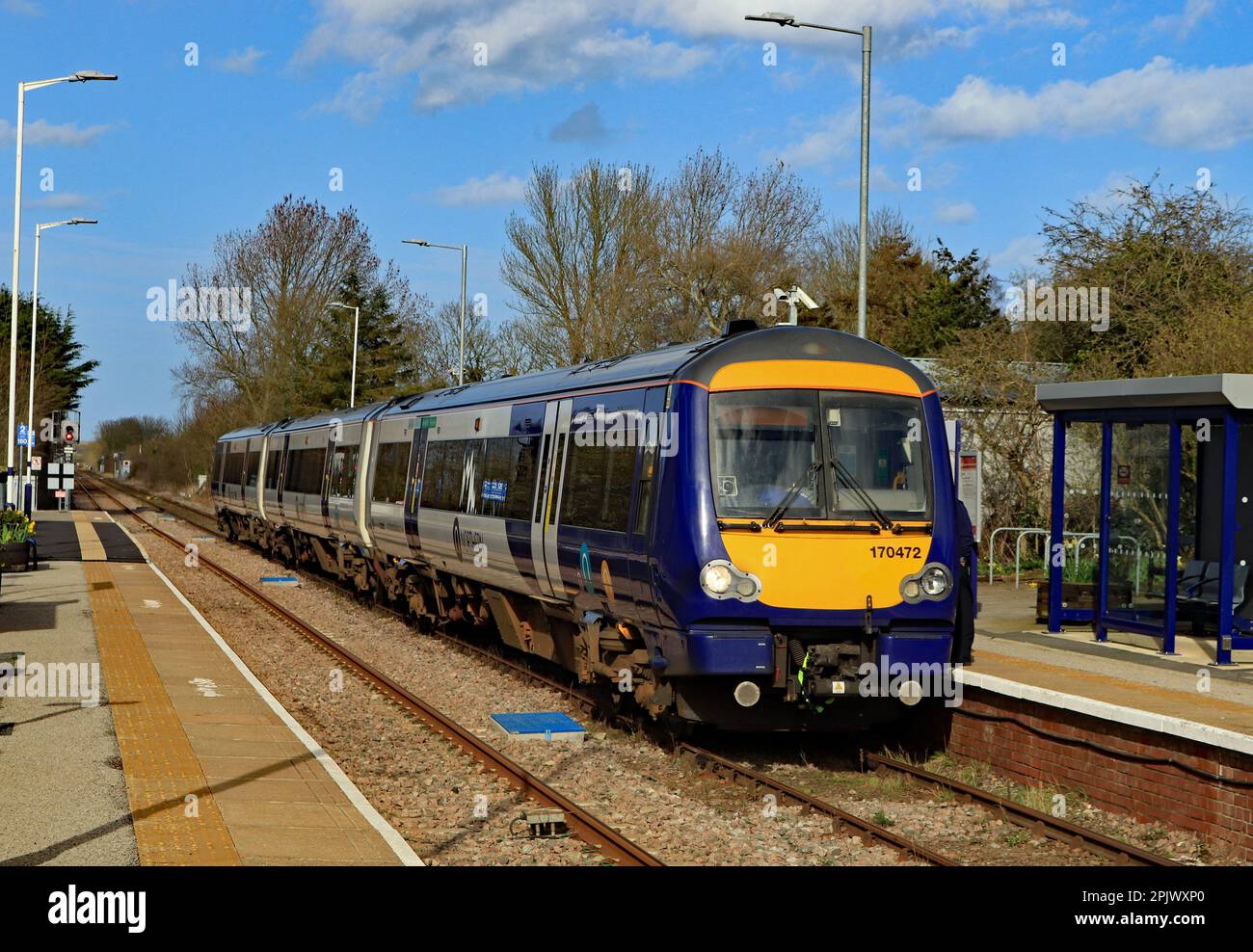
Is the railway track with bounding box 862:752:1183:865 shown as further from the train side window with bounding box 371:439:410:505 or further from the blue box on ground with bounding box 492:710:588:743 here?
the train side window with bounding box 371:439:410:505

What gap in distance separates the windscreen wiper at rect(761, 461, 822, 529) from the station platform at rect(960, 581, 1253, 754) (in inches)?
83.2

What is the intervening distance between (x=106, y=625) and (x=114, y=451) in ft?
405

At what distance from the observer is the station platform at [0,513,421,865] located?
7.97m

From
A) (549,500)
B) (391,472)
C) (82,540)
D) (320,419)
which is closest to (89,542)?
(82,540)

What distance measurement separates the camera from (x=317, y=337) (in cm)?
6000

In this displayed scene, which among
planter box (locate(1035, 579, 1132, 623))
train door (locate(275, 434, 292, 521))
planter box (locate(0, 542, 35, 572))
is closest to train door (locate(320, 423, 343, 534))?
train door (locate(275, 434, 292, 521))

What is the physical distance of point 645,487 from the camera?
11.1m

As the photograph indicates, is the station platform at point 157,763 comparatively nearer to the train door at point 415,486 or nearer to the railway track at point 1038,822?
the train door at point 415,486

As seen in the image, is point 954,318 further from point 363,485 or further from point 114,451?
point 114,451

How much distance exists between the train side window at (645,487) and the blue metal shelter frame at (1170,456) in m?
6.04

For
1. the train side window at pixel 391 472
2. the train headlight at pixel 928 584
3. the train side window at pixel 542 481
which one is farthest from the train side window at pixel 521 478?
the train side window at pixel 391 472

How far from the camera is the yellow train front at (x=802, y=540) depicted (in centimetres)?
1030

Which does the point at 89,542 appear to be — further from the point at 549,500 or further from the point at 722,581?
the point at 722,581
